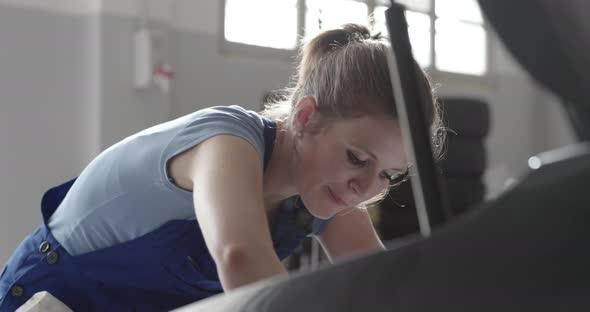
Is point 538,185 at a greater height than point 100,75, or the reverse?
point 538,185

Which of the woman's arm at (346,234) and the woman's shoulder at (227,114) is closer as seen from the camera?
the woman's shoulder at (227,114)

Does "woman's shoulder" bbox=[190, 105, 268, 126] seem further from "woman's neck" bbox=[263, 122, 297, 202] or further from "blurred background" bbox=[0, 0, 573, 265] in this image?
"blurred background" bbox=[0, 0, 573, 265]

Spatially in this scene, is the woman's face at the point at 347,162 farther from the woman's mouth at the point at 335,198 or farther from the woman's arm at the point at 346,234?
the woman's arm at the point at 346,234

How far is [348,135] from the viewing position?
1033 mm

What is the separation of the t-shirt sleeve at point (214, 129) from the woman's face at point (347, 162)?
14cm

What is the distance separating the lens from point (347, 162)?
105 cm

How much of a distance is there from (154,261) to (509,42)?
79 centimetres

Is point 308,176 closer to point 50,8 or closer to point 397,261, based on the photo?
point 397,261

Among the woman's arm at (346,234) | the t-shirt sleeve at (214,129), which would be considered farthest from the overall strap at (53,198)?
the woman's arm at (346,234)

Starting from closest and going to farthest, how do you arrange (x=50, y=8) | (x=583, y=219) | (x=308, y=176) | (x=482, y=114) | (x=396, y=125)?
1. (x=583, y=219)
2. (x=482, y=114)
3. (x=396, y=125)
4. (x=308, y=176)
5. (x=50, y=8)

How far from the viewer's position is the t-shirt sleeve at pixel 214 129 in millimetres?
846

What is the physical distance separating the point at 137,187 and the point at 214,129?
7.7 inches

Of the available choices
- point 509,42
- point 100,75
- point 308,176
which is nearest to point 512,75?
point 509,42

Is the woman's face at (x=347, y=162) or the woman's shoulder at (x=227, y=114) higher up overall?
the woman's shoulder at (x=227, y=114)
